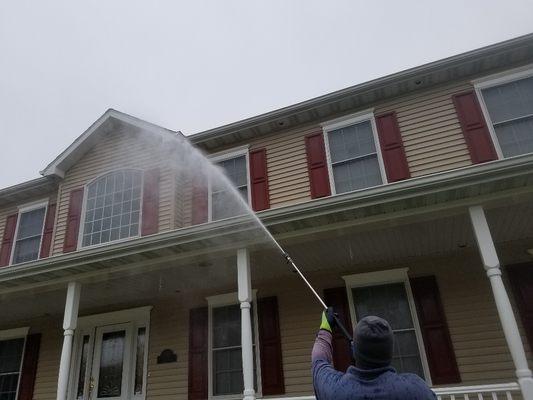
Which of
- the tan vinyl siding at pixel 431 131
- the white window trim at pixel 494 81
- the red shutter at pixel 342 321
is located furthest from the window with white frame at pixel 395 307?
the white window trim at pixel 494 81

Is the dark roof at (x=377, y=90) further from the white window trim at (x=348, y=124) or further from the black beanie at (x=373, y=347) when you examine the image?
the black beanie at (x=373, y=347)

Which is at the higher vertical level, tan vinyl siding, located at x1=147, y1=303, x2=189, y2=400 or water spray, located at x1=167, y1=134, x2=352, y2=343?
water spray, located at x1=167, y1=134, x2=352, y2=343

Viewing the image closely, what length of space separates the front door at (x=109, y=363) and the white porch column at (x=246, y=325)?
376 centimetres

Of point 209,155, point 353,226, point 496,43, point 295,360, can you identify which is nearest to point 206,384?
point 295,360

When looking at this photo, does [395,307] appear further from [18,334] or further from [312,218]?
[18,334]

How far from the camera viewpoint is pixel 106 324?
9758mm

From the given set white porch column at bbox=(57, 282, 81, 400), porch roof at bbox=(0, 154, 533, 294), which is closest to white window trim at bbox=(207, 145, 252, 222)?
porch roof at bbox=(0, 154, 533, 294)

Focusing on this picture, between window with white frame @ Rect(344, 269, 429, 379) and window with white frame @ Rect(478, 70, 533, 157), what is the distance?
3114 mm

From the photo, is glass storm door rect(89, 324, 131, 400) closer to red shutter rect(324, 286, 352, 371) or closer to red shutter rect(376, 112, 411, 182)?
red shutter rect(324, 286, 352, 371)

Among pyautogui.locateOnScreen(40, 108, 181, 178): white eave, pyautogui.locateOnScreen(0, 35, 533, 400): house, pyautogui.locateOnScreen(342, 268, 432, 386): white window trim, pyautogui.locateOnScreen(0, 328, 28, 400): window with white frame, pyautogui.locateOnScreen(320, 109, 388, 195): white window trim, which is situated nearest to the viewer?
pyautogui.locateOnScreen(0, 35, 533, 400): house

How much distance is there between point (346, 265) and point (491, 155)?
10.8 ft

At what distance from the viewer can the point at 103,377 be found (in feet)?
31.1

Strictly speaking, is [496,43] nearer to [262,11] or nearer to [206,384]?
[206,384]

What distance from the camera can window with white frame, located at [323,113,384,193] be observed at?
892 centimetres
